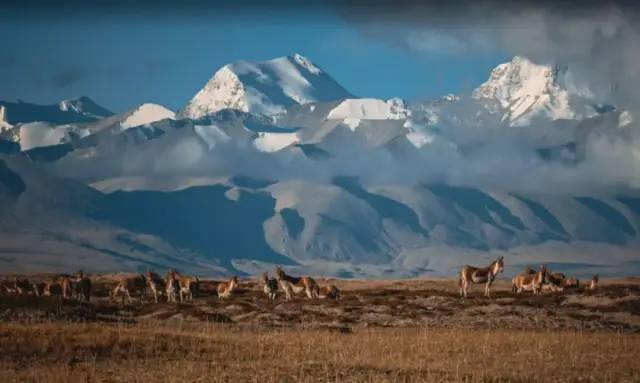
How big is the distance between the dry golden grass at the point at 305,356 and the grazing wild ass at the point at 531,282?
33484mm

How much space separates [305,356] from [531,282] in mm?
44955

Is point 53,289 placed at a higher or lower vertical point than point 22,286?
lower

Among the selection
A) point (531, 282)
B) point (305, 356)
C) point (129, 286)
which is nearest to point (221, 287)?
point (129, 286)

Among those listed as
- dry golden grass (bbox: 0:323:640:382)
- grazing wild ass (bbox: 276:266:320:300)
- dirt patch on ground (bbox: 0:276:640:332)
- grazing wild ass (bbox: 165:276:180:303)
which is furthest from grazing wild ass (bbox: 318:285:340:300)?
dry golden grass (bbox: 0:323:640:382)

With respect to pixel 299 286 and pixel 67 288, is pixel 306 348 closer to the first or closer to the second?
pixel 67 288

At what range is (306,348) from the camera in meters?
34.1

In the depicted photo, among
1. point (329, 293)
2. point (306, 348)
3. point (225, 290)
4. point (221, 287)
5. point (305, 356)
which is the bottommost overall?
point (305, 356)

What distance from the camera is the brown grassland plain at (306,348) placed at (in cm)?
2814

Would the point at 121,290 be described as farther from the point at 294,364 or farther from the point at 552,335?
the point at 294,364

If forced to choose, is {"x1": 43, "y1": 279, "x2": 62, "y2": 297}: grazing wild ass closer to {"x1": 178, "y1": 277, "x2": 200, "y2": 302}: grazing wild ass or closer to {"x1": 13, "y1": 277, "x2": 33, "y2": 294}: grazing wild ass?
{"x1": 13, "y1": 277, "x2": 33, "y2": 294}: grazing wild ass

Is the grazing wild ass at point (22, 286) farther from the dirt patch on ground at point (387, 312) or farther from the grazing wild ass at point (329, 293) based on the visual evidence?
the grazing wild ass at point (329, 293)

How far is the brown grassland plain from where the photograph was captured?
28.1 meters

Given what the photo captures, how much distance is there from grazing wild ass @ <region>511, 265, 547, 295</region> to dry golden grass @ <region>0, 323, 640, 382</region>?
33484mm

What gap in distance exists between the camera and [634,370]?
2986cm
